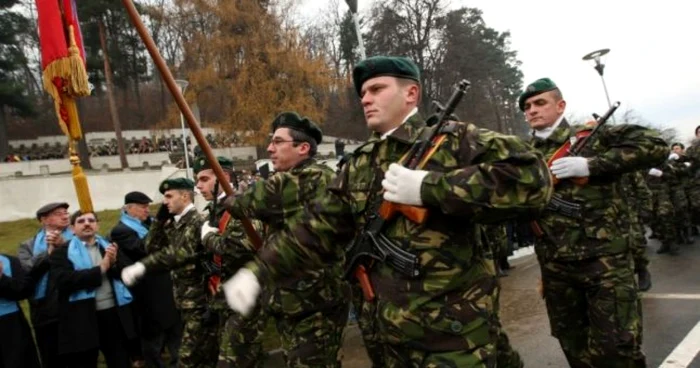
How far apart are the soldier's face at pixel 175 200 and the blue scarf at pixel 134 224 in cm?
127

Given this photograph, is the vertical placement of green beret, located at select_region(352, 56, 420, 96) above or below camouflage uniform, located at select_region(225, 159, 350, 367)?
above

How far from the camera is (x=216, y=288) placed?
4422mm

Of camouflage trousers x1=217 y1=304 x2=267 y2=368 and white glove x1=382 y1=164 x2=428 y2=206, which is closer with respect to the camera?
white glove x1=382 y1=164 x2=428 y2=206

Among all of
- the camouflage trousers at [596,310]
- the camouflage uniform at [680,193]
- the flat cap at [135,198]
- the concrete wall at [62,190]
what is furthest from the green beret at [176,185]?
the concrete wall at [62,190]

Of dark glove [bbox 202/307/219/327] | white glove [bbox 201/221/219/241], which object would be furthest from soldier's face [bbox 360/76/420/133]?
dark glove [bbox 202/307/219/327]

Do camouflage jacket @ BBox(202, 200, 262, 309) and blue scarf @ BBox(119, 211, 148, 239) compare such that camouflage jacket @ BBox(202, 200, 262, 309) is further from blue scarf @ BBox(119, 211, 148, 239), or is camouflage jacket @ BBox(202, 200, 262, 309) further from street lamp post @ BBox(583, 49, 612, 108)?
street lamp post @ BBox(583, 49, 612, 108)

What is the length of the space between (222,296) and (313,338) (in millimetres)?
1032

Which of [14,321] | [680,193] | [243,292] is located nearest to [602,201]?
[243,292]

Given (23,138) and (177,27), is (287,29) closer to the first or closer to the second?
(177,27)

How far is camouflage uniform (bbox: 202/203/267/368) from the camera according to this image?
3.95 m

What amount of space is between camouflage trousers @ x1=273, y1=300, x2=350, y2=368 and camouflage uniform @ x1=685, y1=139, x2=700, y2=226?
9.06 m

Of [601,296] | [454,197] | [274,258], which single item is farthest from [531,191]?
[601,296]

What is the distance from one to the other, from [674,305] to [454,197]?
17.4 ft

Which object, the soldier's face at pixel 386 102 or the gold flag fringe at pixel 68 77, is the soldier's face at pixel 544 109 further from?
the gold flag fringe at pixel 68 77
